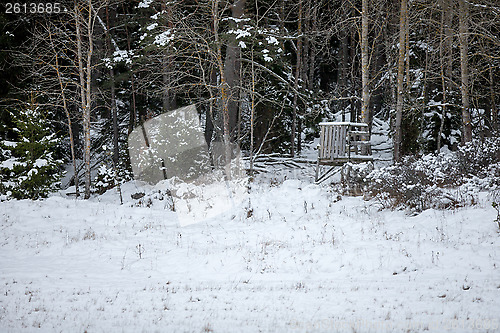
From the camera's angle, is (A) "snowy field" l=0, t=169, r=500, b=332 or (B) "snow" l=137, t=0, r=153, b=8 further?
(B) "snow" l=137, t=0, r=153, b=8

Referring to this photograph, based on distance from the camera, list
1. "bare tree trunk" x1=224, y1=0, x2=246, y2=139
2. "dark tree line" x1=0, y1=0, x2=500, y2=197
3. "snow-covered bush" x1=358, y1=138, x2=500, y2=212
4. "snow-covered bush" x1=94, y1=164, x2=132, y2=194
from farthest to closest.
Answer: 1. "snow-covered bush" x1=94, y1=164, x2=132, y2=194
2. "bare tree trunk" x1=224, y1=0, x2=246, y2=139
3. "dark tree line" x1=0, y1=0, x2=500, y2=197
4. "snow-covered bush" x1=358, y1=138, x2=500, y2=212

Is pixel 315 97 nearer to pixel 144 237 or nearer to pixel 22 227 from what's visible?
pixel 144 237

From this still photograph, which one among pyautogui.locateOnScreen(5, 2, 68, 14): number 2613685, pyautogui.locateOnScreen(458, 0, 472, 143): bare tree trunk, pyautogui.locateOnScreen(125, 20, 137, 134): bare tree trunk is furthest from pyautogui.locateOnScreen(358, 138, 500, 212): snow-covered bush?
pyautogui.locateOnScreen(5, 2, 68, 14): number 2613685

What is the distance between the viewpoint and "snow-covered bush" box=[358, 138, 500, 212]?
8445 mm

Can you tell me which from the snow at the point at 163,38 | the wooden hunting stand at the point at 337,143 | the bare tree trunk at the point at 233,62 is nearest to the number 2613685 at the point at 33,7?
the snow at the point at 163,38

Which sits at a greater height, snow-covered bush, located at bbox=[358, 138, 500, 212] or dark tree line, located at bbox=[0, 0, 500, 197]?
dark tree line, located at bbox=[0, 0, 500, 197]

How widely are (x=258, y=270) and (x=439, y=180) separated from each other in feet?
18.1

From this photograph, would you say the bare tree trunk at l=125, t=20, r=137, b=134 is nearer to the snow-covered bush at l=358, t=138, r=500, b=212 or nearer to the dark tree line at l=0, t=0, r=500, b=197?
the dark tree line at l=0, t=0, r=500, b=197

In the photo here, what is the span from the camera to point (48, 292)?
5.65 meters

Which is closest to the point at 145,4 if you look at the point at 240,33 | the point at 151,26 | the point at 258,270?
the point at 151,26

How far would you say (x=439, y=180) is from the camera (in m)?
9.33

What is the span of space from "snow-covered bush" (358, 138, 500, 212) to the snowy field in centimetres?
51

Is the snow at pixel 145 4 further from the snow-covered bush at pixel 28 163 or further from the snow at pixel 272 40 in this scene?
the snow-covered bush at pixel 28 163

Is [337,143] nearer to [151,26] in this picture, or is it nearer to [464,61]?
[464,61]
